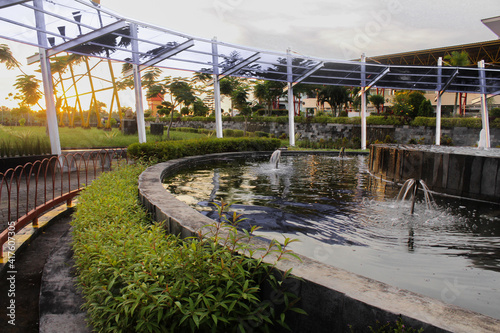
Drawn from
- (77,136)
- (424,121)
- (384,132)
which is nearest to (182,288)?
(77,136)

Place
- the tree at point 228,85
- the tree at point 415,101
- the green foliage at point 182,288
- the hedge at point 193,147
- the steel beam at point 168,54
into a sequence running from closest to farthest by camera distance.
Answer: the green foliage at point 182,288 → the hedge at point 193,147 → the steel beam at point 168,54 → the tree at point 415,101 → the tree at point 228,85

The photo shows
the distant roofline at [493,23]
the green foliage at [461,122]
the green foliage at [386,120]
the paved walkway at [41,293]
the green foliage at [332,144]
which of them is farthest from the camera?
the green foliage at [386,120]

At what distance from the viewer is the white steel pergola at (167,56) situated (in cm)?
1094

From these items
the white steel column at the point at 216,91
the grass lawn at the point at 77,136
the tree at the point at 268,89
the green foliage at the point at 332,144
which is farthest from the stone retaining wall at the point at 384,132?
the grass lawn at the point at 77,136

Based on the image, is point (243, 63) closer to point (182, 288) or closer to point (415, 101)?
point (415, 101)

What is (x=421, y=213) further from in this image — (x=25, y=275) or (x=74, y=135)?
(x=74, y=135)

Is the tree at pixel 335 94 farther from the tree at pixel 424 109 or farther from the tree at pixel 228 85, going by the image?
the tree at pixel 424 109

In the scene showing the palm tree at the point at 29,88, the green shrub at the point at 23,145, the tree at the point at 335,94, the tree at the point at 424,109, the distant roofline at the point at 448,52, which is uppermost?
the distant roofline at the point at 448,52

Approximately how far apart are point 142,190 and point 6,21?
775 cm

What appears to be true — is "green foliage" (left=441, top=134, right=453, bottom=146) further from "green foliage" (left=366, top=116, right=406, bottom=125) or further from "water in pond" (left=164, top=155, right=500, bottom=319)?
"water in pond" (left=164, top=155, right=500, bottom=319)

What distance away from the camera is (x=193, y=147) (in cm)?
1432

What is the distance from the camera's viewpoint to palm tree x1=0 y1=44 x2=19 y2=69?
1227cm

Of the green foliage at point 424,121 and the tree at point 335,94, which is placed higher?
the tree at point 335,94

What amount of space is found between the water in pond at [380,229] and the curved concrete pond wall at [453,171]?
48 cm
